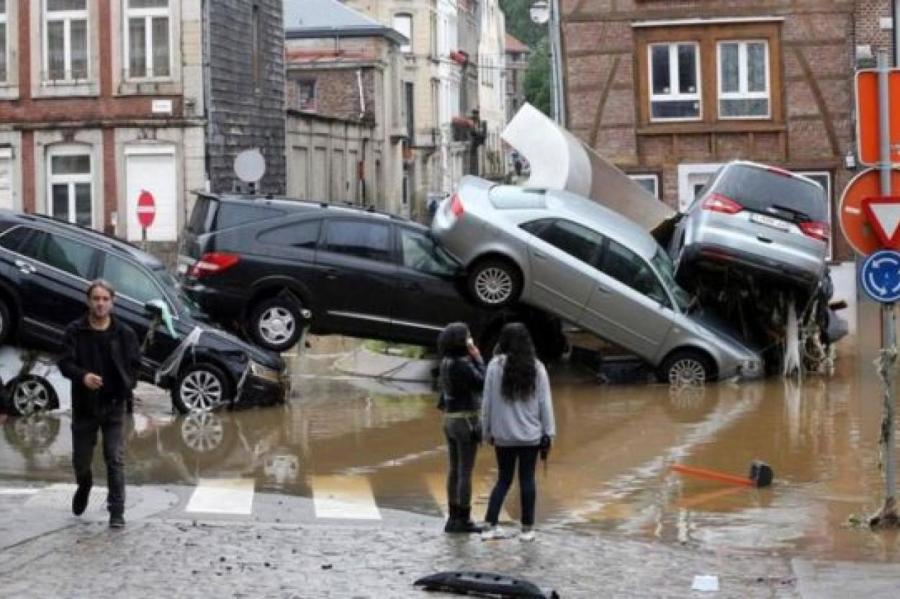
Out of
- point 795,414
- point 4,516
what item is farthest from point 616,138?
point 4,516

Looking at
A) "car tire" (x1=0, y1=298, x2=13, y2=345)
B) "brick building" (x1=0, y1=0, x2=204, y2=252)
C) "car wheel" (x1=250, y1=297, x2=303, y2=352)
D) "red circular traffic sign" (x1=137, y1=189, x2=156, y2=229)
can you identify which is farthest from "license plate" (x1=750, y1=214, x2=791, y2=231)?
"brick building" (x1=0, y1=0, x2=204, y2=252)

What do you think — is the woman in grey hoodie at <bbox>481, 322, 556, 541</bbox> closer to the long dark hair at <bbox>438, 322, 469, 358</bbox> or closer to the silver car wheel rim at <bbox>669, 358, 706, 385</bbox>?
the long dark hair at <bbox>438, 322, 469, 358</bbox>

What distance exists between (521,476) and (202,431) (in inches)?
269

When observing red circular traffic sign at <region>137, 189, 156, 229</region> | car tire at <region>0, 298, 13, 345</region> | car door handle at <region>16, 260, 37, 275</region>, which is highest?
red circular traffic sign at <region>137, 189, 156, 229</region>

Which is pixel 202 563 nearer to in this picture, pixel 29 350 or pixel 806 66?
pixel 29 350

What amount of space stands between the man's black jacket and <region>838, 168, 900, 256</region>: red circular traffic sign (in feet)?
15.9

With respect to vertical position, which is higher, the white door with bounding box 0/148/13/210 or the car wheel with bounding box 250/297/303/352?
the white door with bounding box 0/148/13/210

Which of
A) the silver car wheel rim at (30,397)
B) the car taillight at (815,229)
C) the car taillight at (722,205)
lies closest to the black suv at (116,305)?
the silver car wheel rim at (30,397)

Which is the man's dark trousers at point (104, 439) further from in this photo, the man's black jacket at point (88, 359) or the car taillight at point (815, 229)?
the car taillight at point (815, 229)

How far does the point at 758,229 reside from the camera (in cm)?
2255

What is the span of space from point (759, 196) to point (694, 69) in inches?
509

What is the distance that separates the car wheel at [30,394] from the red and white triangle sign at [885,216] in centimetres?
974

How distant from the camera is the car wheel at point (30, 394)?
19.3 meters

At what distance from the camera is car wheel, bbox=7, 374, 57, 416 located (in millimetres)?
19269
